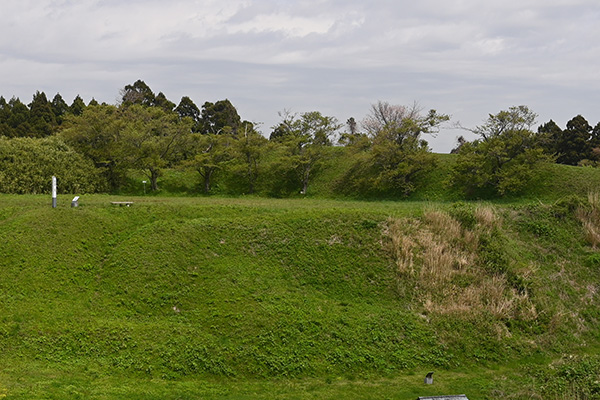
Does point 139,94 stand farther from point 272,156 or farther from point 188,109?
point 272,156

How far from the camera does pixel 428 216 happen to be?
18984mm

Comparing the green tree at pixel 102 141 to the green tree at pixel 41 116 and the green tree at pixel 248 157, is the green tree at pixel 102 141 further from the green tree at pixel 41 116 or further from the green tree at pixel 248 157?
the green tree at pixel 41 116

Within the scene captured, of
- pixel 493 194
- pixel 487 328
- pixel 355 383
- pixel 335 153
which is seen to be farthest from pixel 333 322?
pixel 335 153

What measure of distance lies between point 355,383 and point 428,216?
8633 millimetres

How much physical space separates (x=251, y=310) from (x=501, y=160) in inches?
921

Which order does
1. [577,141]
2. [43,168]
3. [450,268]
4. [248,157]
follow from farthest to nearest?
[577,141] → [248,157] → [43,168] → [450,268]

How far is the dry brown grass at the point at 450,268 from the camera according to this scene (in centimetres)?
1532

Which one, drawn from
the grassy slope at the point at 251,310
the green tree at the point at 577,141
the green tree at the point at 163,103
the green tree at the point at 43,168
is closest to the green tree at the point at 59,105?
the green tree at the point at 163,103

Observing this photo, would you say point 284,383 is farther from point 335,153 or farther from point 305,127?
point 335,153

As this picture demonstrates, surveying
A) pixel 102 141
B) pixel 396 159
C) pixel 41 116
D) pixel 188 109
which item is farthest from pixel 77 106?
pixel 396 159

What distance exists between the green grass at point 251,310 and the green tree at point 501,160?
35.6 ft

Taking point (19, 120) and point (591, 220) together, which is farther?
point (19, 120)

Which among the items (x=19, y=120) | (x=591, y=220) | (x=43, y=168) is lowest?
(x=591, y=220)

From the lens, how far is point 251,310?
14141mm
